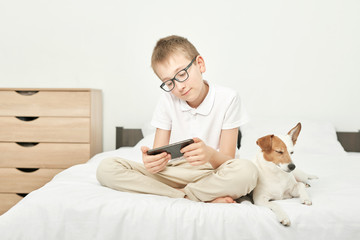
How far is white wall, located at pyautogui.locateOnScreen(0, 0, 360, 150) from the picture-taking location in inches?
98.3

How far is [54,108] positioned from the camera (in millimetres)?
2326

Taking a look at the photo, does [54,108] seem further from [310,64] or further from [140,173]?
[310,64]

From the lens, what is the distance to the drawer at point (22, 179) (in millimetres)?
2344

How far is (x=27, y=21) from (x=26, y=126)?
93cm

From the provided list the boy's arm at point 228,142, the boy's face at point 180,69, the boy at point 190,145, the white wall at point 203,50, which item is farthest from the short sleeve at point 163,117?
the white wall at point 203,50

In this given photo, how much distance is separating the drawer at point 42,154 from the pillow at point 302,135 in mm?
1111

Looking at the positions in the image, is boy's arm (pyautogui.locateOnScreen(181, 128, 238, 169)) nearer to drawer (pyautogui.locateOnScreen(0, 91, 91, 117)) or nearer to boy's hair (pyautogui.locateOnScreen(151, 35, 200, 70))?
boy's hair (pyautogui.locateOnScreen(151, 35, 200, 70))

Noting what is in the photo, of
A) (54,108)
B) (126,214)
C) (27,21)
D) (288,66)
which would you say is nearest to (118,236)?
(126,214)

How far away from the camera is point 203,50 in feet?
8.49

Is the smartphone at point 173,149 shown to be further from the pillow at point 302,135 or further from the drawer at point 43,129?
the drawer at point 43,129

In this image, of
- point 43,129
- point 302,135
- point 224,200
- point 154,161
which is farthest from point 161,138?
point 43,129

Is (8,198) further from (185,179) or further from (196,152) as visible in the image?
(196,152)

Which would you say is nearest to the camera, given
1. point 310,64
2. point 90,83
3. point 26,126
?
point 26,126

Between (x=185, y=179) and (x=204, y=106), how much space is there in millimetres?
320
